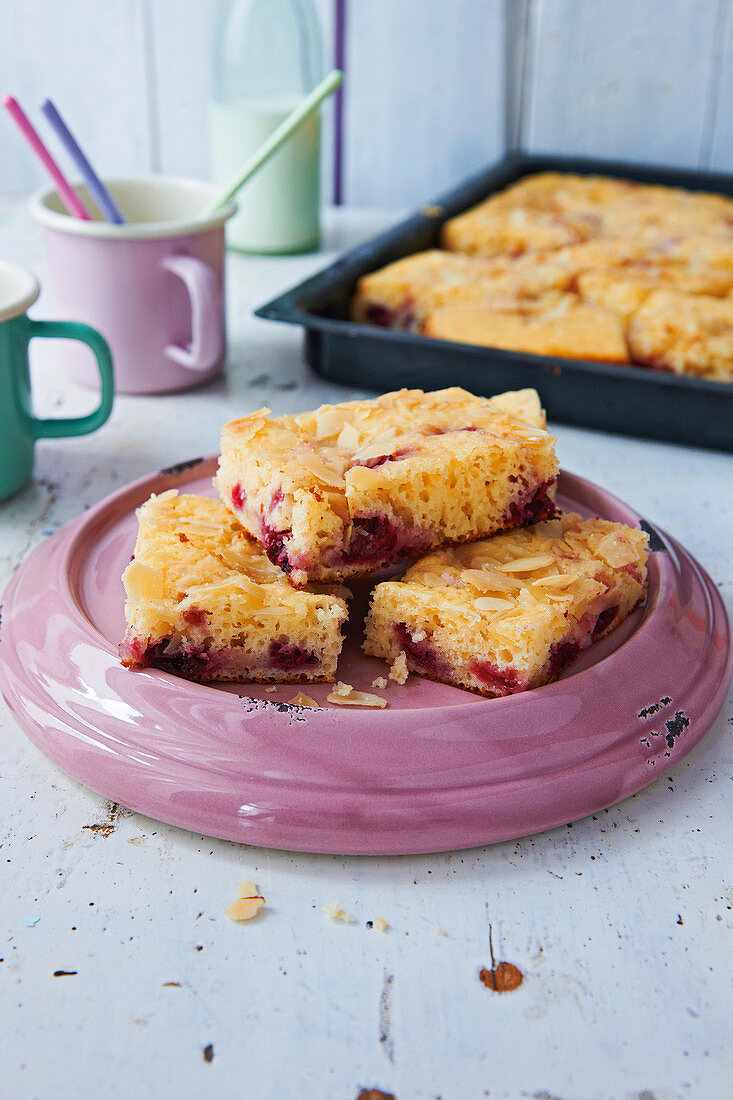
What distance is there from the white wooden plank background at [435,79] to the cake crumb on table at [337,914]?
78.3 inches

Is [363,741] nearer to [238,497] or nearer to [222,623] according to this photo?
[222,623]

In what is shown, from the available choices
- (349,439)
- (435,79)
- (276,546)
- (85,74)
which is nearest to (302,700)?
Result: (276,546)

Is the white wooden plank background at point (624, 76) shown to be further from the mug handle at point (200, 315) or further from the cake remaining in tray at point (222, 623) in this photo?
the cake remaining in tray at point (222, 623)

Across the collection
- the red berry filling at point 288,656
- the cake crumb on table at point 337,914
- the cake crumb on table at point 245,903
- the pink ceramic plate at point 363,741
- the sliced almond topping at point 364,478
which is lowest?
the cake crumb on table at point 337,914

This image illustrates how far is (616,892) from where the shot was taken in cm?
67

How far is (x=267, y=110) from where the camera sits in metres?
1.77

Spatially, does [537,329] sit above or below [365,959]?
above

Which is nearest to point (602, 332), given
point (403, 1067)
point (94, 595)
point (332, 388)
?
point (332, 388)

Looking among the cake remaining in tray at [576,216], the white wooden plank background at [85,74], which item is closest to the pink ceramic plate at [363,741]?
the cake remaining in tray at [576,216]

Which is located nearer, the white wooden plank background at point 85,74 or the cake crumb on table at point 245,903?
the cake crumb on table at point 245,903

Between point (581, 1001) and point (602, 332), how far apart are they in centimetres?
93

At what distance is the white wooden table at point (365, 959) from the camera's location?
1.84 feet

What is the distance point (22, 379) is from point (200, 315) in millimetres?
294

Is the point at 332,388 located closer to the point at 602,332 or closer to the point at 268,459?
the point at 602,332
